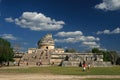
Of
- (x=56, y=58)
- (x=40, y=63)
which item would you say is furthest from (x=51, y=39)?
(x=40, y=63)

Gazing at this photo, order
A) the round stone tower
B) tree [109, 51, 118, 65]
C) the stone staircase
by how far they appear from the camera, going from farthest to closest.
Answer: tree [109, 51, 118, 65]
the round stone tower
the stone staircase

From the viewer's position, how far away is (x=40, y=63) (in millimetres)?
88375

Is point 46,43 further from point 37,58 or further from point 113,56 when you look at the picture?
point 113,56

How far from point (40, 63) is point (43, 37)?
2529 centimetres

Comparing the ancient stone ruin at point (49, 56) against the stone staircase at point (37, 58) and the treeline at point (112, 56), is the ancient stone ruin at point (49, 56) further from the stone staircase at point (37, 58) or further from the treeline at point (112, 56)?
the treeline at point (112, 56)

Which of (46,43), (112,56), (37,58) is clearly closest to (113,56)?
(112,56)

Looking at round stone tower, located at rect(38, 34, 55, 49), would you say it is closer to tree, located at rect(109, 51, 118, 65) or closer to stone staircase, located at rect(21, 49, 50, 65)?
stone staircase, located at rect(21, 49, 50, 65)

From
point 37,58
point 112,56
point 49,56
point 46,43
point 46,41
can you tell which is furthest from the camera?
point 112,56

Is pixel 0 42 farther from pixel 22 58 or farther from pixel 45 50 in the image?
pixel 45 50

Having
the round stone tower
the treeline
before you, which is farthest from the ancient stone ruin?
the treeline

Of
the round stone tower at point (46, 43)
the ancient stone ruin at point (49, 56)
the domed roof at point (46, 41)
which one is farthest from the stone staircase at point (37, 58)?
the domed roof at point (46, 41)

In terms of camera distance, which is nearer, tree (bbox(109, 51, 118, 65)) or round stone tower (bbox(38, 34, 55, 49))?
round stone tower (bbox(38, 34, 55, 49))

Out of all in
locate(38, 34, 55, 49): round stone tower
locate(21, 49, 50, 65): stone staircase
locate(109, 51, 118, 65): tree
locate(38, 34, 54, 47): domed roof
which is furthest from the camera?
locate(109, 51, 118, 65): tree

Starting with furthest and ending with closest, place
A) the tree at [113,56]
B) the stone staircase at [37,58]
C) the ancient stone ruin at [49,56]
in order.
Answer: the tree at [113,56] → the stone staircase at [37,58] → the ancient stone ruin at [49,56]
